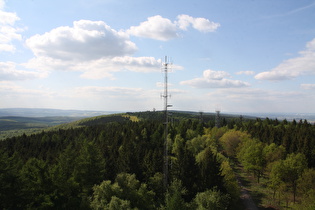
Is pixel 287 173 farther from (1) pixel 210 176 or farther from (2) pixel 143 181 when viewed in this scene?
(2) pixel 143 181

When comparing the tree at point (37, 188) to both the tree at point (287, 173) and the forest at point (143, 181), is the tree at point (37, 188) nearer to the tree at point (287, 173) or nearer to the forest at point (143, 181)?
the forest at point (143, 181)

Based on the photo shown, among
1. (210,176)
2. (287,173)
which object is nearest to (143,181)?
(210,176)

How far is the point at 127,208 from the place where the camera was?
2870cm

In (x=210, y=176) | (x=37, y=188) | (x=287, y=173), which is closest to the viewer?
(x=37, y=188)

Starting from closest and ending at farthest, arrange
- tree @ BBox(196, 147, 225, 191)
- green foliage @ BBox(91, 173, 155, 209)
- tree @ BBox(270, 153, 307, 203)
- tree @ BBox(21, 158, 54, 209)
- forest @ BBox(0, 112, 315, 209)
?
1. green foliage @ BBox(91, 173, 155, 209)
2. forest @ BBox(0, 112, 315, 209)
3. tree @ BBox(21, 158, 54, 209)
4. tree @ BBox(196, 147, 225, 191)
5. tree @ BBox(270, 153, 307, 203)

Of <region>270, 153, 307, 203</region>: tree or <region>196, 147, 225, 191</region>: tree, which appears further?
<region>270, 153, 307, 203</region>: tree

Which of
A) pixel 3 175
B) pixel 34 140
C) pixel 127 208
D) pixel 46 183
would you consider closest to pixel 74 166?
pixel 46 183

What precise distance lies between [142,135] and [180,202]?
67061 millimetres

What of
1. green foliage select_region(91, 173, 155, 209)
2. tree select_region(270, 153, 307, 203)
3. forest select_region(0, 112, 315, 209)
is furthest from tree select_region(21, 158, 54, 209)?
tree select_region(270, 153, 307, 203)

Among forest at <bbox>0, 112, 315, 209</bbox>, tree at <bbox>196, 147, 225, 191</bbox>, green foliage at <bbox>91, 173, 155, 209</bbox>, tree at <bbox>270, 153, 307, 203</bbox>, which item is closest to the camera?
green foliage at <bbox>91, 173, 155, 209</bbox>

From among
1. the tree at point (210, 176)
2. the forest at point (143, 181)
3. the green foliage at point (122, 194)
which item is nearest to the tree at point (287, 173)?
the forest at point (143, 181)

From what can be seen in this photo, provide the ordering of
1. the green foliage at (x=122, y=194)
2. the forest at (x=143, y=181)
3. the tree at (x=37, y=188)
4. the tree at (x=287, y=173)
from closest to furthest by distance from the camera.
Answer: the green foliage at (x=122, y=194), the forest at (x=143, y=181), the tree at (x=37, y=188), the tree at (x=287, y=173)

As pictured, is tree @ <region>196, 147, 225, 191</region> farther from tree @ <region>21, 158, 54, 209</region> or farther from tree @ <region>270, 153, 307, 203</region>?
tree @ <region>21, 158, 54, 209</region>

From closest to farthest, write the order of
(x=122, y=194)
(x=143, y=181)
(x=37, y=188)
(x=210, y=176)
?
1. (x=122, y=194)
2. (x=37, y=188)
3. (x=210, y=176)
4. (x=143, y=181)
